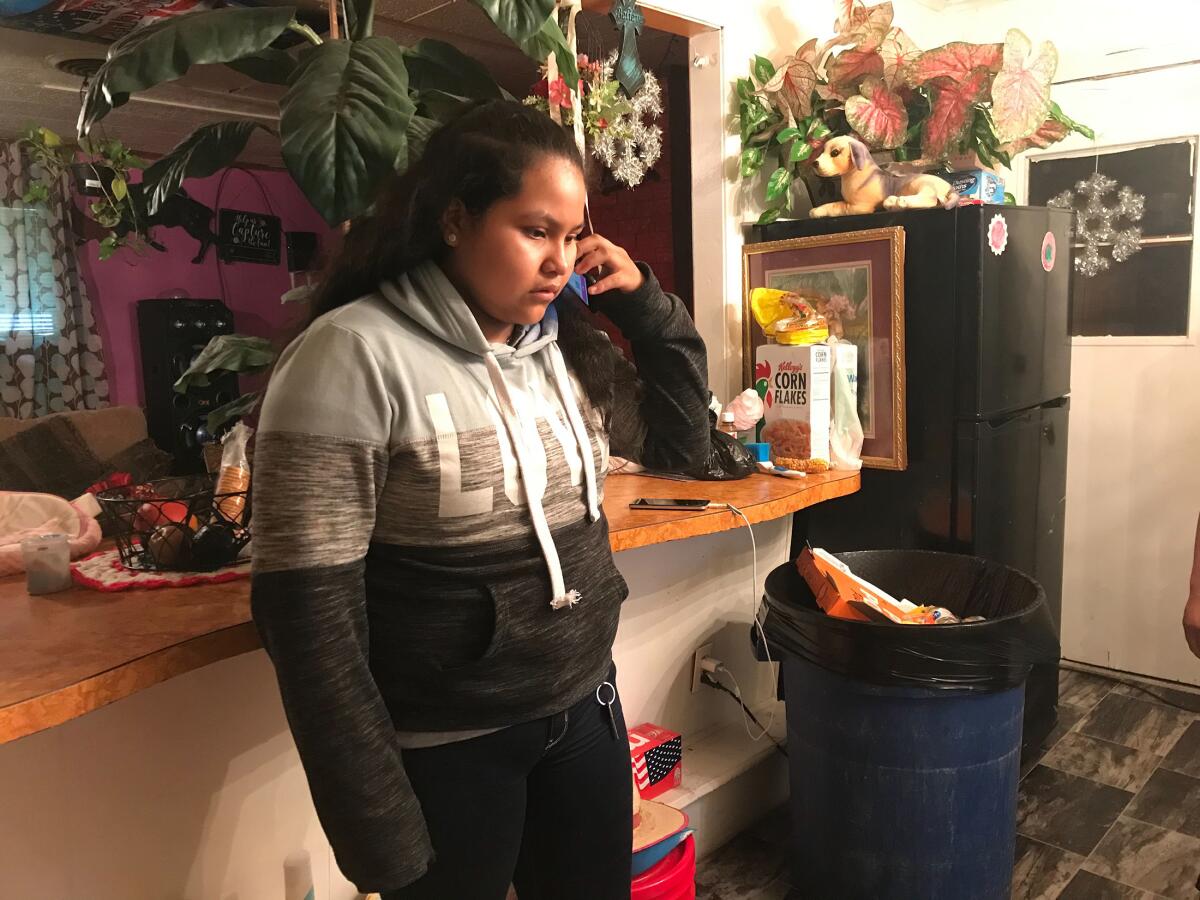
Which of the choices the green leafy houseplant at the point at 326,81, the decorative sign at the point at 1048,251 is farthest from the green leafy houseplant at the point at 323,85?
the decorative sign at the point at 1048,251

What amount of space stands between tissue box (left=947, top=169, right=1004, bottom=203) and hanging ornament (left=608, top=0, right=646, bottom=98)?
2.84 feet

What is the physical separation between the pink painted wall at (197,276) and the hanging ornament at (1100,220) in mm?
2413

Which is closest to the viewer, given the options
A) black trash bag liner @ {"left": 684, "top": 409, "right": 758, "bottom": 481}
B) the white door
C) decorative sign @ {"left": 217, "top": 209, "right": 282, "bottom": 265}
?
black trash bag liner @ {"left": 684, "top": 409, "right": 758, "bottom": 481}

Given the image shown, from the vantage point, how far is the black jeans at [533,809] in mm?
985

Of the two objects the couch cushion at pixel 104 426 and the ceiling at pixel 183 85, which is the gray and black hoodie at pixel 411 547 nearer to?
the ceiling at pixel 183 85

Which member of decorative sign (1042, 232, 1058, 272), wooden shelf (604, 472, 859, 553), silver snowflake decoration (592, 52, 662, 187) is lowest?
wooden shelf (604, 472, 859, 553)

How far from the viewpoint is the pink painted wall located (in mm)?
2152

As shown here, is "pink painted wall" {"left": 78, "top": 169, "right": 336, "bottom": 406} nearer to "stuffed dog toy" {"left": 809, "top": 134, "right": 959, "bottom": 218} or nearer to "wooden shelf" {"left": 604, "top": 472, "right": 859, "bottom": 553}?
"wooden shelf" {"left": 604, "top": 472, "right": 859, "bottom": 553}

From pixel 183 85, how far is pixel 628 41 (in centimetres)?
117

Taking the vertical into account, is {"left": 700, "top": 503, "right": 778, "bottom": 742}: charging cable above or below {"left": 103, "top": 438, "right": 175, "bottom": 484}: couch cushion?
below

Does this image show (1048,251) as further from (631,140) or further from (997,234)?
(631,140)

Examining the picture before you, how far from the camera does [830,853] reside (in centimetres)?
180

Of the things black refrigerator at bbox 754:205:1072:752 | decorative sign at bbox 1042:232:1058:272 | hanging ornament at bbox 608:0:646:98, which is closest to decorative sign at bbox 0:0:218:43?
hanging ornament at bbox 608:0:646:98

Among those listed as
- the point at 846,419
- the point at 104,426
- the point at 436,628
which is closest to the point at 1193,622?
the point at 846,419
